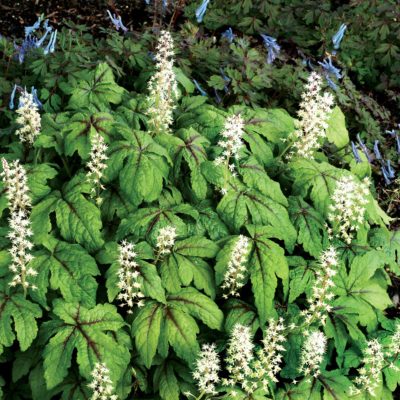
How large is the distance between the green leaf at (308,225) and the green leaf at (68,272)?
1.32 meters

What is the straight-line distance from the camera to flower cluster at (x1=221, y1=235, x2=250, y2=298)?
3.07 meters

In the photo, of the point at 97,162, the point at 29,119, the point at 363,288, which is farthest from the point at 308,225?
the point at 29,119

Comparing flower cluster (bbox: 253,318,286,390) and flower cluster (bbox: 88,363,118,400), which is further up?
flower cluster (bbox: 253,318,286,390)

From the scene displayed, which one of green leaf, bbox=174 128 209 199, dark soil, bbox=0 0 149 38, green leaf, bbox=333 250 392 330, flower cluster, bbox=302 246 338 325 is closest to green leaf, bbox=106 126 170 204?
green leaf, bbox=174 128 209 199

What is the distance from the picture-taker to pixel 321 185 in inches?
146

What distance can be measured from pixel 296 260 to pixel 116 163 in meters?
1.27

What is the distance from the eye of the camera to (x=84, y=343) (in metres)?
2.89

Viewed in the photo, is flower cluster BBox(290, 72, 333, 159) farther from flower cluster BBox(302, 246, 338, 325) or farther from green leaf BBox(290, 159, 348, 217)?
flower cluster BBox(302, 246, 338, 325)

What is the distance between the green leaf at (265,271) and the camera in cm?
317

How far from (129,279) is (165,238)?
32cm

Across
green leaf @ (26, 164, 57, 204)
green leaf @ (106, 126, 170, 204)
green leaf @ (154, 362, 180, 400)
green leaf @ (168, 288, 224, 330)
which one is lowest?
green leaf @ (154, 362, 180, 400)

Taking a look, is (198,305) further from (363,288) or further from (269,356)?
(363,288)

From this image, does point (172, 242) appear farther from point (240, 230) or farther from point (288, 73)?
point (288, 73)

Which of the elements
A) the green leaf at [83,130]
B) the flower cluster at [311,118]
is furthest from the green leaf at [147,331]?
the flower cluster at [311,118]
